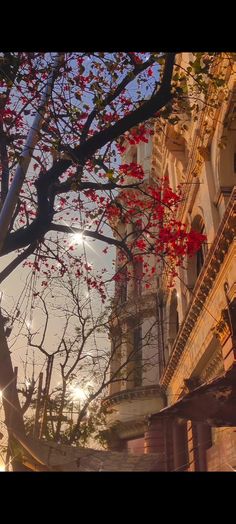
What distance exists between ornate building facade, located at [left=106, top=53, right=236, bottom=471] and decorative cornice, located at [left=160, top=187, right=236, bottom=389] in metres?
0.03

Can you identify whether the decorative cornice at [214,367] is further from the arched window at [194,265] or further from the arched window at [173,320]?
the arched window at [173,320]

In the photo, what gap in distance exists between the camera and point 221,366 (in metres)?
10.8

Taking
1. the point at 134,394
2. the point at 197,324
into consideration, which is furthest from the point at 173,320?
the point at 197,324

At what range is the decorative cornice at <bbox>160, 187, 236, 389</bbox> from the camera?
841 cm

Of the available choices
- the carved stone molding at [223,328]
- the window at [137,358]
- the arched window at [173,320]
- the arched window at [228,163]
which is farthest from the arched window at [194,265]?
the window at [137,358]

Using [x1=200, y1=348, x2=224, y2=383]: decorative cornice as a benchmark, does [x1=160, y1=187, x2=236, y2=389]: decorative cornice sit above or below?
above

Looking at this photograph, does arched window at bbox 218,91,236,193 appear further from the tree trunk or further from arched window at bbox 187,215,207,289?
the tree trunk

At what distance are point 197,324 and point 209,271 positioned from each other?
290cm

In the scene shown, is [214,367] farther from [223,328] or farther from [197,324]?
[223,328]

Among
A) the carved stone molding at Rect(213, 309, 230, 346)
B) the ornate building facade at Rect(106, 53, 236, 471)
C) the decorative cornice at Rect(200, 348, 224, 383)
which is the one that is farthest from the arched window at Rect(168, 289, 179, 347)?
the carved stone molding at Rect(213, 309, 230, 346)

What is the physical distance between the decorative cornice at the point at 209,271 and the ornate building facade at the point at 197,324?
0.03 metres

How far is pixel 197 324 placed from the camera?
12.5m
